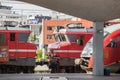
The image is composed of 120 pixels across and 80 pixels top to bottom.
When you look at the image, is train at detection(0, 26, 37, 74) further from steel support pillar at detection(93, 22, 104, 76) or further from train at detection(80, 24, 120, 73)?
Answer: steel support pillar at detection(93, 22, 104, 76)

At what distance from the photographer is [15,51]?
2552 cm

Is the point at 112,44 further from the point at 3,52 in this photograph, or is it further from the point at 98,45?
the point at 3,52

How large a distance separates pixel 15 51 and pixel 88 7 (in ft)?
35.5

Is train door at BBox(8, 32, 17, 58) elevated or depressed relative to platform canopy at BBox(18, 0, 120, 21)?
depressed

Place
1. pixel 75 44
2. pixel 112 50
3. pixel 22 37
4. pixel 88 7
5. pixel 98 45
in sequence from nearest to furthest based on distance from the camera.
A: pixel 88 7 < pixel 98 45 < pixel 112 50 < pixel 22 37 < pixel 75 44

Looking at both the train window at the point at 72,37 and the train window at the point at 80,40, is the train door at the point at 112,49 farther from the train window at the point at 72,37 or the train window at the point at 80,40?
the train window at the point at 72,37

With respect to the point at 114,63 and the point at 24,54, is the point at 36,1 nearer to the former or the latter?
the point at 114,63

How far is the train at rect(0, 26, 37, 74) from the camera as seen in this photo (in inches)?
993

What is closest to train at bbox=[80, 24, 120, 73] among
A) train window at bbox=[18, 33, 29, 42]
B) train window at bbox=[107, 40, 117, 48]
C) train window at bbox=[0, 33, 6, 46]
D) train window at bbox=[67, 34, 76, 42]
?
train window at bbox=[107, 40, 117, 48]

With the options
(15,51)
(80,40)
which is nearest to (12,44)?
(15,51)

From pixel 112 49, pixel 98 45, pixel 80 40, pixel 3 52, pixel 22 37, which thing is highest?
pixel 22 37

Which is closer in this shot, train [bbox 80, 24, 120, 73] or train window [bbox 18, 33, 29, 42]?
train [bbox 80, 24, 120, 73]

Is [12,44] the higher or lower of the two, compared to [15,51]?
higher

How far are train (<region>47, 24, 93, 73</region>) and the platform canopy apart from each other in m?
9.60
